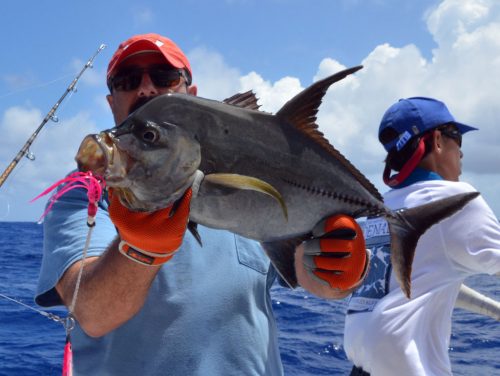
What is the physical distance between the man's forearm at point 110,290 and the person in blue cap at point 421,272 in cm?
194

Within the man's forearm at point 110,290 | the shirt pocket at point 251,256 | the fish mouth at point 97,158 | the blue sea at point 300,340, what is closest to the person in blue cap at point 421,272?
the shirt pocket at point 251,256

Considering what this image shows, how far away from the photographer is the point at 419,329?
132 inches

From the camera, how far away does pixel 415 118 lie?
3691mm

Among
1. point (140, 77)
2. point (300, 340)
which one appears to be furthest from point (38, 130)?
point (300, 340)

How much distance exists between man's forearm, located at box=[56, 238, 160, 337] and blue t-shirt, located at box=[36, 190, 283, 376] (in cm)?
18

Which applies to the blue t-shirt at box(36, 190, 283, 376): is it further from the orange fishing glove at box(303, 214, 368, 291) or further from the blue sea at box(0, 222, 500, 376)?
the blue sea at box(0, 222, 500, 376)

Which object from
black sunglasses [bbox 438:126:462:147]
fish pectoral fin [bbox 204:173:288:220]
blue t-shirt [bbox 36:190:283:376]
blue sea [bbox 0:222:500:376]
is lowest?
blue sea [bbox 0:222:500:376]

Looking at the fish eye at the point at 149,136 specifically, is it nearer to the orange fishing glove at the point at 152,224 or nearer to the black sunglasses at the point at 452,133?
the orange fishing glove at the point at 152,224

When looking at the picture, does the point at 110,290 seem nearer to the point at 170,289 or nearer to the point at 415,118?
the point at 170,289

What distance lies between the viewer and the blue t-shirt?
227 centimetres

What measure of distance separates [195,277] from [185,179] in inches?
31.0

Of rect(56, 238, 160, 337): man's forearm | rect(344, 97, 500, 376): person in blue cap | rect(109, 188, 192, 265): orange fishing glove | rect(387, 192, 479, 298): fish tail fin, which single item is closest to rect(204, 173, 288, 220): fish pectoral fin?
rect(109, 188, 192, 265): orange fishing glove

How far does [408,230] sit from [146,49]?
5.44 feet

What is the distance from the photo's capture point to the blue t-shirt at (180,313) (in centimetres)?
227
